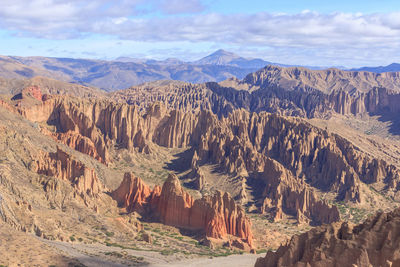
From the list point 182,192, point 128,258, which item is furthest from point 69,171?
point 128,258

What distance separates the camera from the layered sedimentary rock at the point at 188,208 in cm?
9425

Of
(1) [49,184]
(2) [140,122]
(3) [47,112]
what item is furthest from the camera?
(2) [140,122]

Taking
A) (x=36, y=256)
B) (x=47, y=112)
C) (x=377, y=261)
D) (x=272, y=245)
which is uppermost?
(x=47, y=112)

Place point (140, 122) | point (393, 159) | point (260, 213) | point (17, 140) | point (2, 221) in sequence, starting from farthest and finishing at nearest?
point (393, 159)
point (140, 122)
point (260, 213)
point (17, 140)
point (2, 221)

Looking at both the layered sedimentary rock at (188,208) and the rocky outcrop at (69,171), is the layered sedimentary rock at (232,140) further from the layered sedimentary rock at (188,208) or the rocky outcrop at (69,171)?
the rocky outcrop at (69,171)

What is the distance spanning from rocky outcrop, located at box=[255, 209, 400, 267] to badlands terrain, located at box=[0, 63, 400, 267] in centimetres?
12

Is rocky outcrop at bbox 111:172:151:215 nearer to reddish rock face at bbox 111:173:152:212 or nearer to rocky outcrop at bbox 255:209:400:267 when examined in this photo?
reddish rock face at bbox 111:173:152:212

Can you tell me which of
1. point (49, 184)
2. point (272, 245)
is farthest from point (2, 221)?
point (272, 245)

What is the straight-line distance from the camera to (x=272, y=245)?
96375 mm

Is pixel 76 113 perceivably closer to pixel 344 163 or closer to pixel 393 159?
pixel 344 163

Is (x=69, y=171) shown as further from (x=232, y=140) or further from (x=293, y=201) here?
(x=232, y=140)

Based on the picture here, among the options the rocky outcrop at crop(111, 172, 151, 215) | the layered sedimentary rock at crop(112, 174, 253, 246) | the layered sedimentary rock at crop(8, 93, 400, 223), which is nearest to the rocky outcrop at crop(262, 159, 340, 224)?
the layered sedimentary rock at crop(8, 93, 400, 223)

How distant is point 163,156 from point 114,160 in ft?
67.0

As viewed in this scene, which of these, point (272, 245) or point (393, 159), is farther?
point (393, 159)
